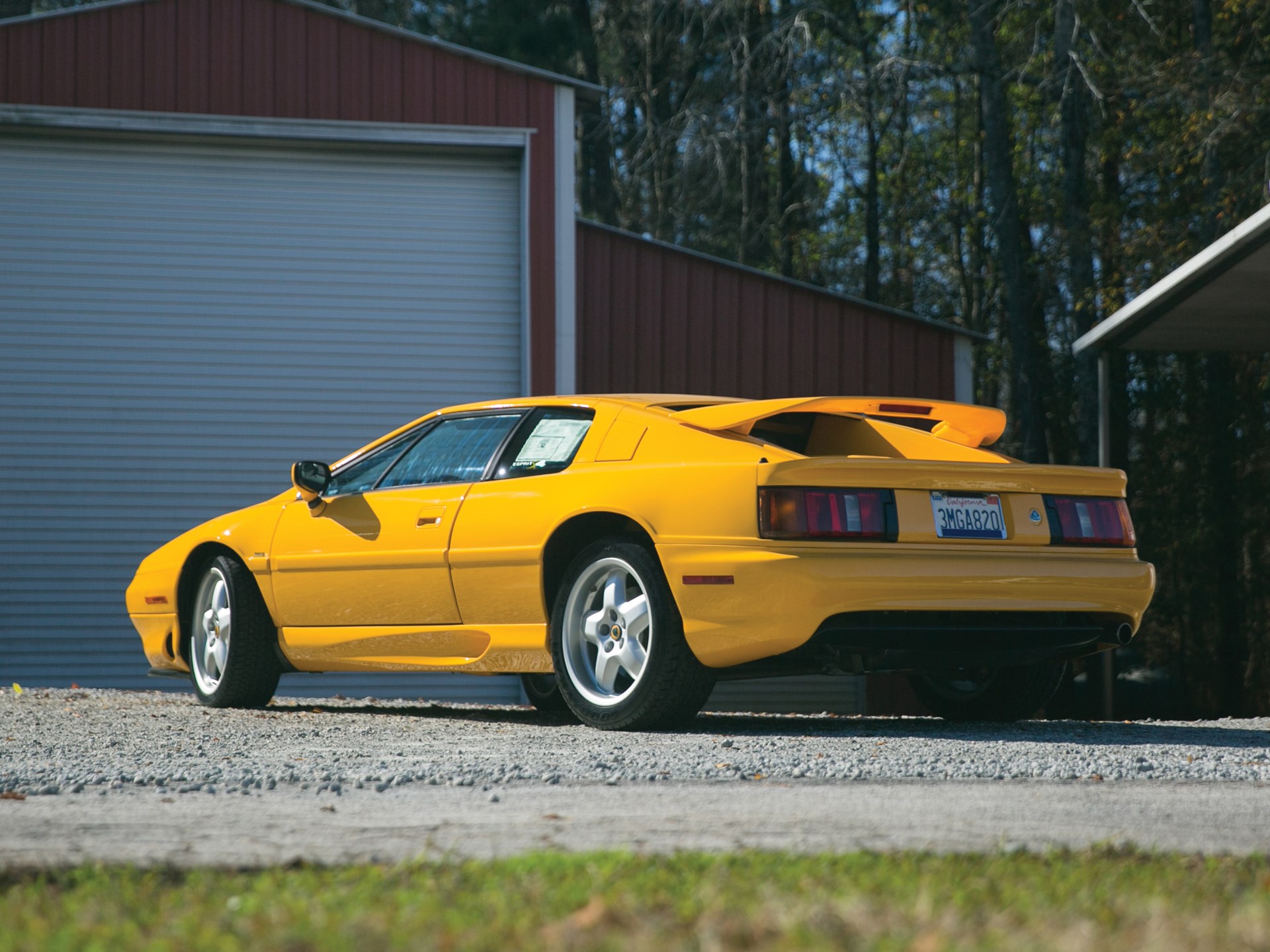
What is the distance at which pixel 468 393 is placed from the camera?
509 inches

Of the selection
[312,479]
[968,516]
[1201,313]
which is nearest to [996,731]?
[968,516]

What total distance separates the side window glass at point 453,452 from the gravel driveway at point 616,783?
106 cm

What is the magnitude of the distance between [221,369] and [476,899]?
10.5m

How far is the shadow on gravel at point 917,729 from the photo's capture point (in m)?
6.07

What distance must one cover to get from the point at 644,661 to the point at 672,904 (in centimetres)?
324

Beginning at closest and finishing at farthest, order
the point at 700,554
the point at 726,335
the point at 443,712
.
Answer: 1. the point at 700,554
2. the point at 443,712
3. the point at 726,335

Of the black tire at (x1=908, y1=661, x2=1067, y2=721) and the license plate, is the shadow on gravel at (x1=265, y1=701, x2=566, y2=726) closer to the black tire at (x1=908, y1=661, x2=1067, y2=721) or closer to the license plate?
the black tire at (x1=908, y1=661, x2=1067, y2=721)

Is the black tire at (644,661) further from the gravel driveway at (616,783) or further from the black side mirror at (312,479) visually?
the black side mirror at (312,479)

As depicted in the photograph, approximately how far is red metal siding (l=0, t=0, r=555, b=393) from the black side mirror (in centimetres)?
523

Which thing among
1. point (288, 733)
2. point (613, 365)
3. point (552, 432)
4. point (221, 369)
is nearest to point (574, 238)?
point (613, 365)

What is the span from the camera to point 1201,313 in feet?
35.2

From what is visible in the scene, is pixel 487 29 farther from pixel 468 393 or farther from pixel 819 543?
pixel 819 543

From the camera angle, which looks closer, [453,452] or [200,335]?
[453,452]

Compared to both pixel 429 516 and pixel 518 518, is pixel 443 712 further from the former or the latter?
pixel 518 518
